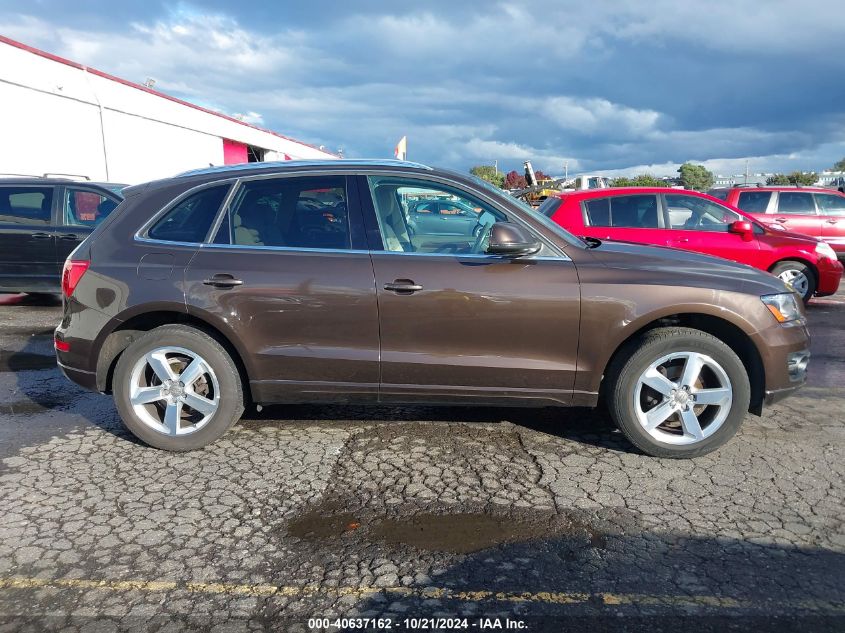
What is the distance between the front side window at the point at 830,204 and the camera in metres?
11.6

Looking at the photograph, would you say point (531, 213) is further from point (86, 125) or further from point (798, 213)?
point (86, 125)

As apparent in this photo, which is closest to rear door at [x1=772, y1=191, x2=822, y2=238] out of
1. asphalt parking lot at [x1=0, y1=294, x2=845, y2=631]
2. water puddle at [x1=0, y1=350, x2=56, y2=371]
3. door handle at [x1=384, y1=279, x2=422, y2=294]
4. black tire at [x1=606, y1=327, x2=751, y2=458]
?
asphalt parking lot at [x1=0, y1=294, x2=845, y2=631]

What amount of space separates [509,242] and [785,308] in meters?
1.81

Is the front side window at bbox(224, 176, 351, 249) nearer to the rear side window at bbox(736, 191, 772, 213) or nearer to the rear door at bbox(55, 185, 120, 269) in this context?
the rear door at bbox(55, 185, 120, 269)

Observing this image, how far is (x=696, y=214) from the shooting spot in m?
8.45

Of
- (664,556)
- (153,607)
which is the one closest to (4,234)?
(153,607)

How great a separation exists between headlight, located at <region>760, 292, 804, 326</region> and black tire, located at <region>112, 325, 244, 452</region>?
3338 millimetres

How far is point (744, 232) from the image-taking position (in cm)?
852

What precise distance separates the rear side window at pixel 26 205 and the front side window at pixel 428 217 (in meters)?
6.91

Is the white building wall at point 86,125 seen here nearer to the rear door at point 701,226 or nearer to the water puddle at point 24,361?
the water puddle at point 24,361

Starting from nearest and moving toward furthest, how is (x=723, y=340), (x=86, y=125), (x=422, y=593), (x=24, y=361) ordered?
(x=422, y=593), (x=723, y=340), (x=24, y=361), (x=86, y=125)

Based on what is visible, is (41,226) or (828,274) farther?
(828,274)

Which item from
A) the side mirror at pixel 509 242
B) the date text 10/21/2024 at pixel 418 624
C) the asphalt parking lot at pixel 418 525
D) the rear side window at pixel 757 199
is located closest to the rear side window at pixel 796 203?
the rear side window at pixel 757 199

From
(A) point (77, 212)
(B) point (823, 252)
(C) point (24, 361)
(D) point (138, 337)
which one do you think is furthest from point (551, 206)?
(A) point (77, 212)
